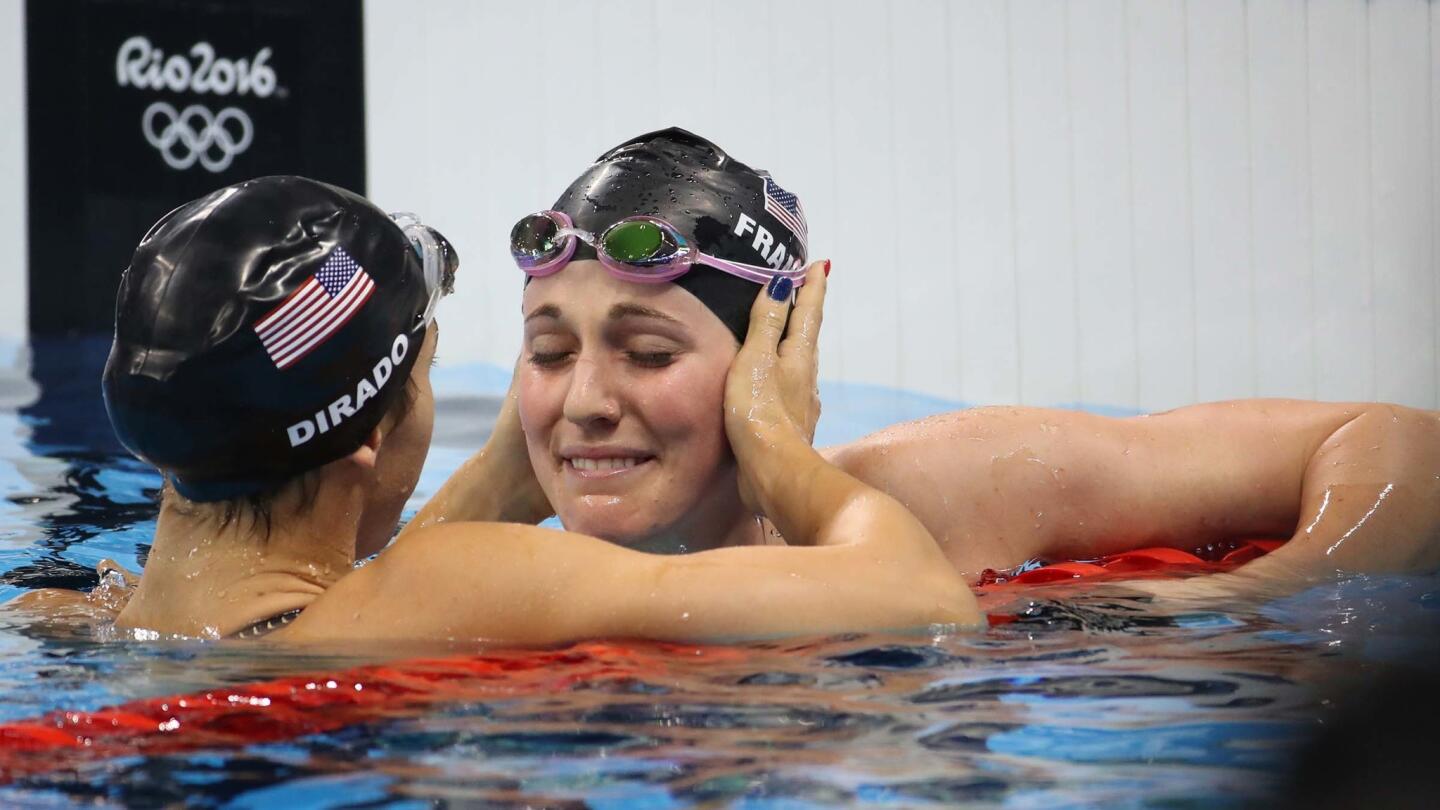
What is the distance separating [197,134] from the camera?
9375mm

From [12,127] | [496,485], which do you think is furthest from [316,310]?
[12,127]

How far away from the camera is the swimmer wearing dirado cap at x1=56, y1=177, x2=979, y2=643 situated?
2582 mm

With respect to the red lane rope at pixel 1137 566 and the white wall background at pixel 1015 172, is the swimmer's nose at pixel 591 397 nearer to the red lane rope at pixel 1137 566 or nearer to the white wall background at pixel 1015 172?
the red lane rope at pixel 1137 566

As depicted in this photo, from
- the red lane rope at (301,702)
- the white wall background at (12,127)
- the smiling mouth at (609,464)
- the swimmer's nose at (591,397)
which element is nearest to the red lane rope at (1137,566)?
the smiling mouth at (609,464)

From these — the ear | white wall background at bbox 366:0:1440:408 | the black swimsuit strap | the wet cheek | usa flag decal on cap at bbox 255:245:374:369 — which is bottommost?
the black swimsuit strap

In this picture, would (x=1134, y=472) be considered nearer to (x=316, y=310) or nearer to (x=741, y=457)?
(x=741, y=457)

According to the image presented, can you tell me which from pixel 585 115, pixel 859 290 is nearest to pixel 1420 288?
pixel 859 290

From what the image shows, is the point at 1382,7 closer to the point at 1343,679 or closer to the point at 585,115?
the point at 585,115

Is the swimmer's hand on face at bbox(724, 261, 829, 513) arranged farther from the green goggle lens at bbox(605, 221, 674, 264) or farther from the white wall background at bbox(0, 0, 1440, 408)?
the white wall background at bbox(0, 0, 1440, 408)

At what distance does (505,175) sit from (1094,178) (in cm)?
399

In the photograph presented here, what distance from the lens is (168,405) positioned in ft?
8.45

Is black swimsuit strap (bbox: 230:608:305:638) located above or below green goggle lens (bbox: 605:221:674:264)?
below

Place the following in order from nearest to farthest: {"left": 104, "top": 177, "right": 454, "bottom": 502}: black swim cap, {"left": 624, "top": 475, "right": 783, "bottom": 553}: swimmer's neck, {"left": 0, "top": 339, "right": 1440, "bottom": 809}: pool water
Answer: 1. {"left": 0, "top": 339, "right": 1440, "bottom": 809}: pool water
2. {"left": 104, "top": 177, "right": 454, "bottom": 502}: black swim cap
3. {"left": 624, "top": 475, "right": 783, "bottom": 553}: swimmer's neck

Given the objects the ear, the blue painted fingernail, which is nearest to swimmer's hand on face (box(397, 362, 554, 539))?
the blue painted fingernail
